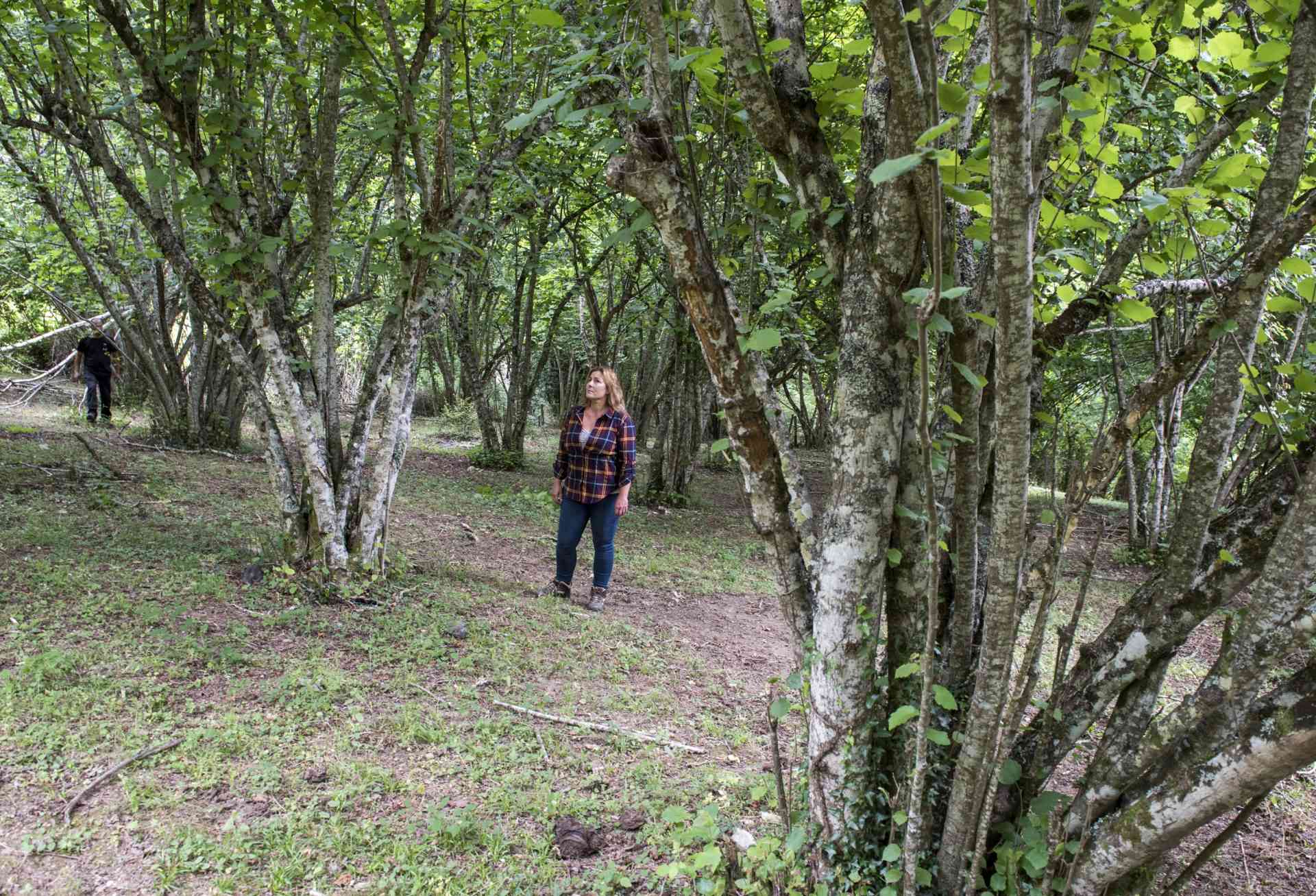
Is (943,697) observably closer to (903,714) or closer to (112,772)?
(903,714)

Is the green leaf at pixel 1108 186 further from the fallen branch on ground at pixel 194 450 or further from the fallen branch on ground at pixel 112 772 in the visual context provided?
the fallen branch on ground at pixel 194 450

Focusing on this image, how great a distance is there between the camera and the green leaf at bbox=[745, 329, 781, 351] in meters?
1.77

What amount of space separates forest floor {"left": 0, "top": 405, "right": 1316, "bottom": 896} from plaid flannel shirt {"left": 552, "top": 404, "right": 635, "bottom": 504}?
2.93ft

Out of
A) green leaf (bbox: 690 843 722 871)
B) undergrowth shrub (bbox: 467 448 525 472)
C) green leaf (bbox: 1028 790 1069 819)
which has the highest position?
undergrowth shrub (bbox: 467 448 525 472)

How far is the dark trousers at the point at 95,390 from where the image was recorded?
10734 millimetres

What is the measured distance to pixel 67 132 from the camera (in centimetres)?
463

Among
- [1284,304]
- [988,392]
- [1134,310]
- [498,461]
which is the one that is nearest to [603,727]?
[988,392]

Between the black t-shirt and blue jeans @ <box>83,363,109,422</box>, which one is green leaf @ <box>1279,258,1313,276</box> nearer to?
the black t-shirt

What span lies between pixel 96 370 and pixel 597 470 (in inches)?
363

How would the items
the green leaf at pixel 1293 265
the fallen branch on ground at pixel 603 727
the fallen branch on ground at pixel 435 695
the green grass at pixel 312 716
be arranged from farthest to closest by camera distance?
the fallen branch on ground at pixel 435 695 < the fallen branch on ground at pixel 603 727 < the green grass at pixel 312 716 < the green leaf at pixel 1293 265

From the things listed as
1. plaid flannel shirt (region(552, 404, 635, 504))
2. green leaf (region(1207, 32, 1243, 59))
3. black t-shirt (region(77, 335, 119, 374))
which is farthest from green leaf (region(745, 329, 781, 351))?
black t-shirt (region(77, 335, 119, 374))

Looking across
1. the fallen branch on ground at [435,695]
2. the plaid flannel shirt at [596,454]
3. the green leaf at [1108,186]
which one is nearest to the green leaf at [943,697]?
the green leaf at [1108,186]

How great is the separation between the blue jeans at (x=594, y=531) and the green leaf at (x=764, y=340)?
3.65 m

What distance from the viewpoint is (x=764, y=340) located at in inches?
71.8
